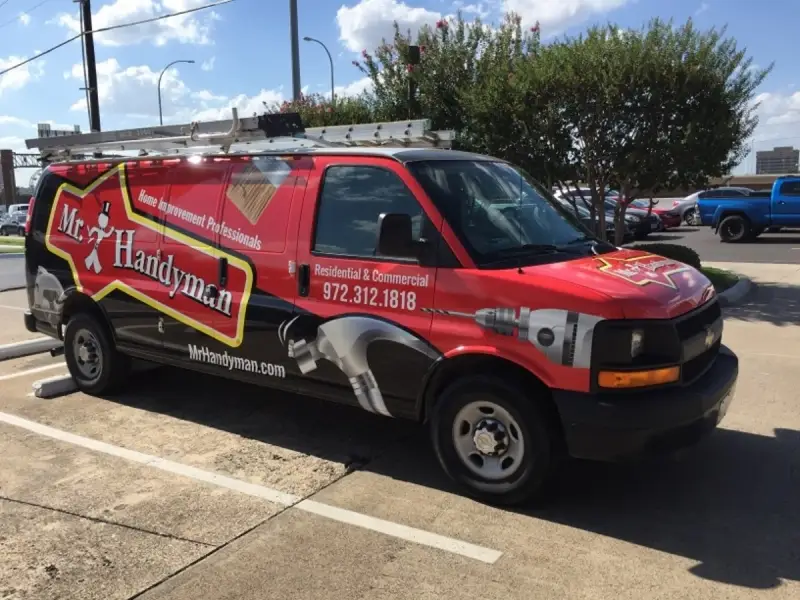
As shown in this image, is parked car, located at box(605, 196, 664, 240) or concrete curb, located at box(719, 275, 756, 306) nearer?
concrete curb, located at box(719, 275, 756, 306)

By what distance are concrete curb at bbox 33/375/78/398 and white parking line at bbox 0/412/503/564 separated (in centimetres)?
76

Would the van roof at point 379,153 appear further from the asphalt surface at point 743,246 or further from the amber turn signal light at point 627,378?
the asphalt surface at point 743,246

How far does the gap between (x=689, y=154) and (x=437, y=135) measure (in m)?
7.18

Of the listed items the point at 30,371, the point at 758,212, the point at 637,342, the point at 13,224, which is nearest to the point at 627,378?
the point at 637,342

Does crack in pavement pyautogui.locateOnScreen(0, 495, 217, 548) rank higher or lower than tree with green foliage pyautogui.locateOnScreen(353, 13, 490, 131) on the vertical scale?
lower

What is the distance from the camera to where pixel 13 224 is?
40125 mm

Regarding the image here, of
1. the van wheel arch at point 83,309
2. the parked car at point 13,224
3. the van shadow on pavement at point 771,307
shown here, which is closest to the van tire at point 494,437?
the van wheel arch at point 83,309

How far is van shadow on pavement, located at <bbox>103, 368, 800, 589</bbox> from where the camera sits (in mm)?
3631

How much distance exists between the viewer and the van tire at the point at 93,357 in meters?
6.26

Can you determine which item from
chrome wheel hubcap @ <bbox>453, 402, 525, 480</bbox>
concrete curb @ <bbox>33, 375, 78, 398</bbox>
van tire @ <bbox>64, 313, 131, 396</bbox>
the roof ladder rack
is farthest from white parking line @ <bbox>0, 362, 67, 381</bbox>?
chrome wheel hubcap @ <bbox>453, 402, 525, 480</bbox>

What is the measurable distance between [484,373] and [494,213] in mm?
1053

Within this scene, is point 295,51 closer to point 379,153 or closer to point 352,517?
point 379,153

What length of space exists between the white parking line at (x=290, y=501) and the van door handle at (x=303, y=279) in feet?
4.08

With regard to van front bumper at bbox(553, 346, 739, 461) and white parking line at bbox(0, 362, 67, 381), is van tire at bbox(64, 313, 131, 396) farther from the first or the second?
van front bumper at bbox(553, 346, 739, 461)
